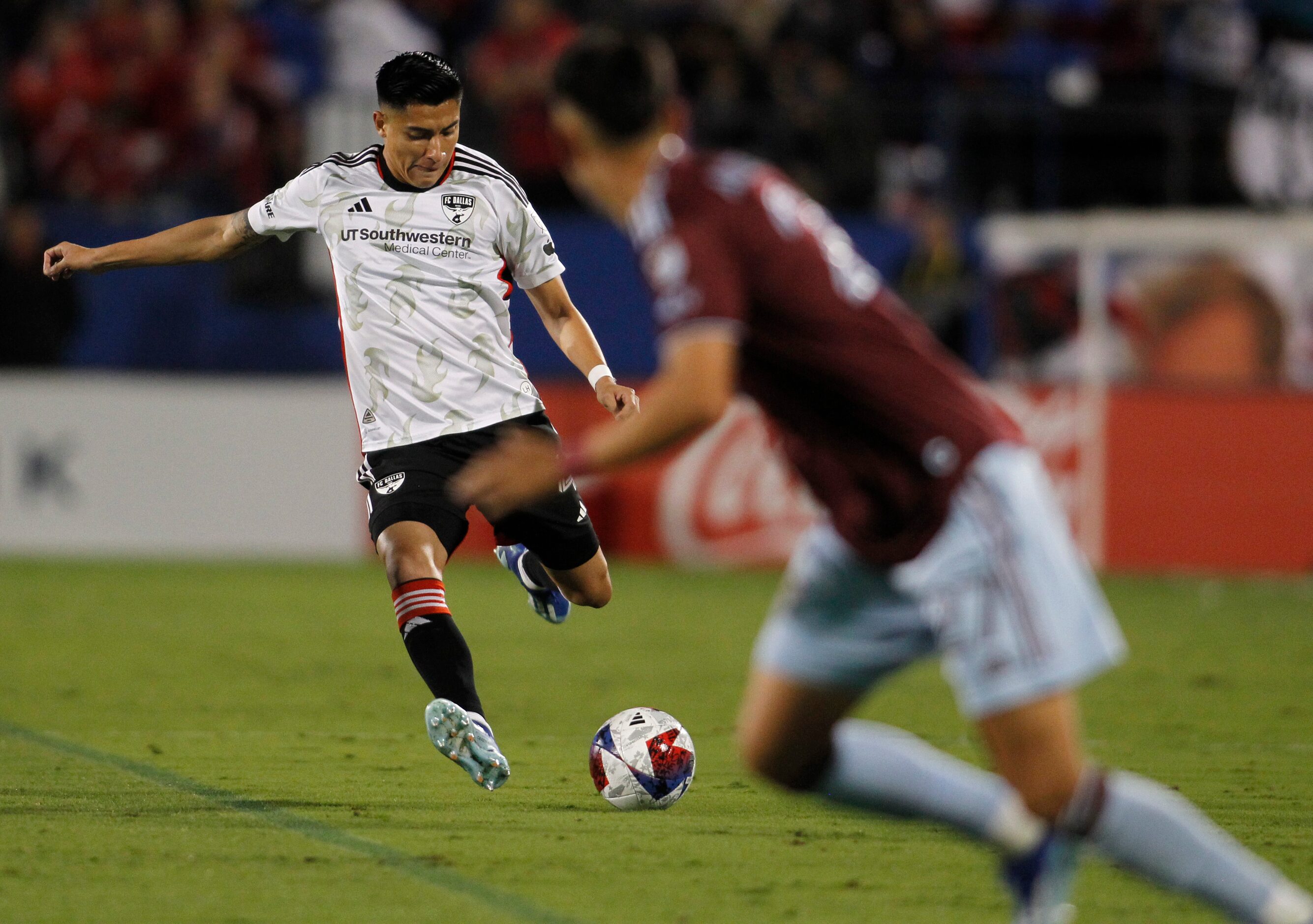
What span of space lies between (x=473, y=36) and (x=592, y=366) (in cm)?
1162

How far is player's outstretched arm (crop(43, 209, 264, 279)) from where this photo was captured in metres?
6.39

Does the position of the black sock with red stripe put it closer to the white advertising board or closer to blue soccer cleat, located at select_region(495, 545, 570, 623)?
blue soccer cleat, located at select_region(495, 545, 570, 623)

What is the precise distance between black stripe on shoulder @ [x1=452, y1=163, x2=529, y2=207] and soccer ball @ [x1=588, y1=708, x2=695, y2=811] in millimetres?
1884

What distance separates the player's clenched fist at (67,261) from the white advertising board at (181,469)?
29.0ft

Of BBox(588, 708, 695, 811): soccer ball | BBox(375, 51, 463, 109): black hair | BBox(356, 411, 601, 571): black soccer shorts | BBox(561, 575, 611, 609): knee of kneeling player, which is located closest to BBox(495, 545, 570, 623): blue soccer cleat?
BBox(561, 575, 611, 609): knee of kneeling player

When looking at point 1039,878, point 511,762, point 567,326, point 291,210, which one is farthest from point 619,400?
point 1039,878

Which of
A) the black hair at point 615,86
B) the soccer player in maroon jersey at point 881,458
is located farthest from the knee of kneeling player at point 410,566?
the black hair at point 615,86

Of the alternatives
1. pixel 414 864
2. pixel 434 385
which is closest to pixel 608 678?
pixel 434 385

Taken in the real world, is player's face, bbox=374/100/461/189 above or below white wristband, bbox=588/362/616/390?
above

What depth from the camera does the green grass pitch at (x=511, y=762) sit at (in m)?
4.82

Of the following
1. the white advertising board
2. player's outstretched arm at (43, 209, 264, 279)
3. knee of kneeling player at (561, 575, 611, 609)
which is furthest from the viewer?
the white advertising board

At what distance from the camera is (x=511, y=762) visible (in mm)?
7078

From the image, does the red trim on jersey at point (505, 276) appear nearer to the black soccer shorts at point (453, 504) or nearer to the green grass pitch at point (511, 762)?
the black soccer shorts at point (453, 504)

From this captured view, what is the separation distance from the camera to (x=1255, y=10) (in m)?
18.1
